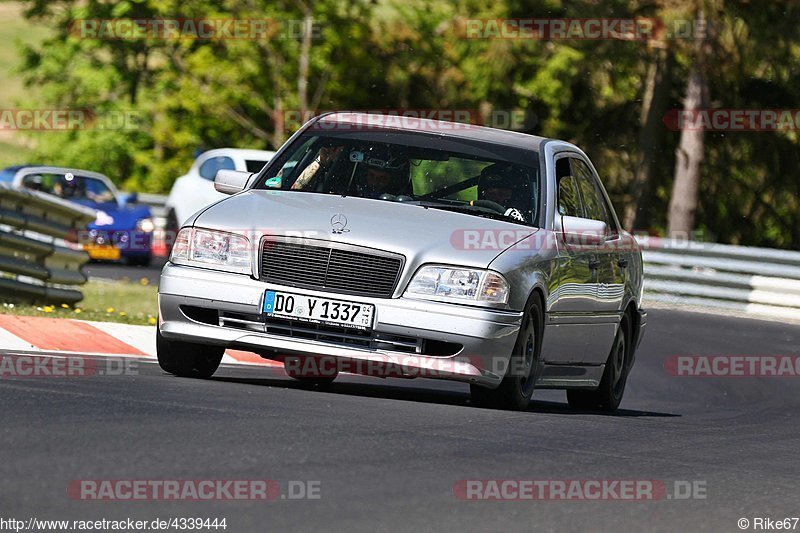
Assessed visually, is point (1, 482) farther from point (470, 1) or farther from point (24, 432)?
point (470, 1)

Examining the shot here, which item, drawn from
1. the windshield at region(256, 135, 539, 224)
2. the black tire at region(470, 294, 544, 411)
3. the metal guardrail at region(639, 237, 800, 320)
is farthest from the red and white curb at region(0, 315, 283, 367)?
the metal guardrail at region(639, 237, 800, 320)

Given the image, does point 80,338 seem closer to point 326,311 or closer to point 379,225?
point 326,311

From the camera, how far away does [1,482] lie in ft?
17.6

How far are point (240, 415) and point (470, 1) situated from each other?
34.5m

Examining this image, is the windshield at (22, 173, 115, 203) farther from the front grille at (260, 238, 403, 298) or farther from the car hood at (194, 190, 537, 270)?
the front grille at (260, 238, 403, 298)

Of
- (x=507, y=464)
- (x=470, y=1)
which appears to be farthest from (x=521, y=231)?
(x=470, y=1)

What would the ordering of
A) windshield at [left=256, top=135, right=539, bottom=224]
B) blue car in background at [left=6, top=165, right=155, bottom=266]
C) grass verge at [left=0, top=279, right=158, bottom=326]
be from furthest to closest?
blue car in background at [left=6, top=165, right=155, bottom=266], grass verge at [left=0, top=279, right=158, bottom=326], windshield at [left=256, top=135, right=539, bottom=224]

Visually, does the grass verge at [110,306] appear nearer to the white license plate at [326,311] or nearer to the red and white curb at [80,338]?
the red and white curb at [80,338]

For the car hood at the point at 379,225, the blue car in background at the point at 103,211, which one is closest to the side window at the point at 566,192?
the car hood at the point at 379,225

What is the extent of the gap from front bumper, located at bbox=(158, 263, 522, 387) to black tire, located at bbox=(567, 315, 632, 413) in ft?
6.88

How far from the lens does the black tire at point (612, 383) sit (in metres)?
10.6

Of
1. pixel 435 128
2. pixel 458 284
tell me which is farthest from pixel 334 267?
pixel 435 128

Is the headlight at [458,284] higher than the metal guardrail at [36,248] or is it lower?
higher

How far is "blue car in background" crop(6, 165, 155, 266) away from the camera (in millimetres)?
24828
